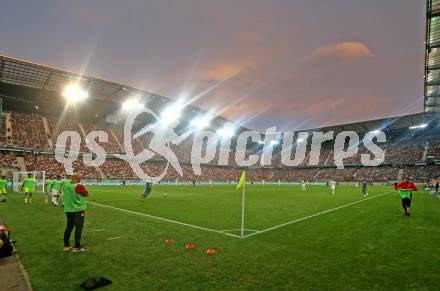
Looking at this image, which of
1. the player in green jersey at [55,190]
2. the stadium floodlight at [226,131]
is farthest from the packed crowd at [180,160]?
the player in green jersey at [55,190]

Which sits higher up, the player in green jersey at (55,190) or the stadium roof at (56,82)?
the stadium roof at (56,82)

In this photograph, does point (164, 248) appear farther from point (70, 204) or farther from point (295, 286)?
point (295, 286)

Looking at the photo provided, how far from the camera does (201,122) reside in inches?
2844

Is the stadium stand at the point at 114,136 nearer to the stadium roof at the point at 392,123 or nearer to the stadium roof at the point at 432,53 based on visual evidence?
the stadium roof at the point at 392,123

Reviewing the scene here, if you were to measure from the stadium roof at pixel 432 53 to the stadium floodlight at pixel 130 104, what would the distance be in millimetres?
47745

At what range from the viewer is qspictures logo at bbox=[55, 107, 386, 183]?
195 ft

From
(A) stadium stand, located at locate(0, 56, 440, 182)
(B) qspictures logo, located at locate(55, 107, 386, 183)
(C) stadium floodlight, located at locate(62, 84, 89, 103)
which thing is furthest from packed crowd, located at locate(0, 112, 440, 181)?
(C) stadium floodlight, located at locate(62, 84, 89, 103)

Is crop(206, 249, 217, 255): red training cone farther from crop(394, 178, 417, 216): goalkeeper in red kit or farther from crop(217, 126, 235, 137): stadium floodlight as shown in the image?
crop(217, 126, 235, 137): stadium floodlight

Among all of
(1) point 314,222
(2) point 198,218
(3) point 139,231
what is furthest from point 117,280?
(1) point 314,222

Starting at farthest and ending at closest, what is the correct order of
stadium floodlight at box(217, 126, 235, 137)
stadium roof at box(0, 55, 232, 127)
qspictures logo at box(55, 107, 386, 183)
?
stadium floodlight at box(217, 126, 235, 137) < qspictures logo at box(55, 107, 386, 183) < stadium roof at box(0, 55, 232, 127)

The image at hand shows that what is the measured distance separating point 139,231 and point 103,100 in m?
53.2

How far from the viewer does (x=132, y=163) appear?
63.8m

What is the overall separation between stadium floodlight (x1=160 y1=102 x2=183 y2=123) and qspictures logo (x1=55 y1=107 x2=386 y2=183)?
5.45 feet

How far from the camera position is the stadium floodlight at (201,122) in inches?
2756
